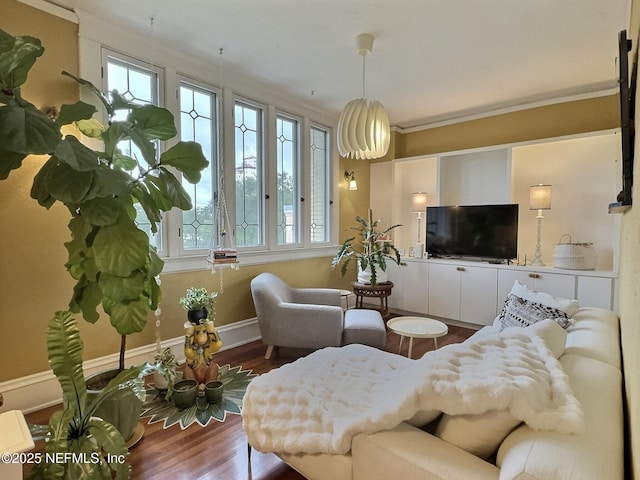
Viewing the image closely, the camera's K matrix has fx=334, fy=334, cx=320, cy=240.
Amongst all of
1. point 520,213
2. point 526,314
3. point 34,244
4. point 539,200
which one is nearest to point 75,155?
point 34,244

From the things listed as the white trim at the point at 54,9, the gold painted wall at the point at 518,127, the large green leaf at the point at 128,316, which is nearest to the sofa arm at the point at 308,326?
the large green leaf at the point at 128,316

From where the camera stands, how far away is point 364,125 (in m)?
2.50

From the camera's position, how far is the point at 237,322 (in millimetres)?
3414

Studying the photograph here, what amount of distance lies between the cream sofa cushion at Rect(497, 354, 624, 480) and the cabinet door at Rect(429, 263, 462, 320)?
2.90 metres

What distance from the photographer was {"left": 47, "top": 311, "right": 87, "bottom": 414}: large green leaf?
1372mm

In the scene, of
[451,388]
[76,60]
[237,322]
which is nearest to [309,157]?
[237,322]

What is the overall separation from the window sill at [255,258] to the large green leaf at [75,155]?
164cm

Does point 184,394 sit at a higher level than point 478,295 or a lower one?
lower

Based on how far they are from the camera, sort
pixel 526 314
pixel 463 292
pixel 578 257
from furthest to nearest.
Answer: pixel 463 292 < pixel 578 257 < pixel 526 314

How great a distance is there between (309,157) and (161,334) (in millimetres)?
2543

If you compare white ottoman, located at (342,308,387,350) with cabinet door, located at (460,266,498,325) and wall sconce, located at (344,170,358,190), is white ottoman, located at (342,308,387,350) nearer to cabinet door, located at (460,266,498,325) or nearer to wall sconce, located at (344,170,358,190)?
cabinet door, located at (460,266,498,325)

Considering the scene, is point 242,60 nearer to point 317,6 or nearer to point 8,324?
point 317,6

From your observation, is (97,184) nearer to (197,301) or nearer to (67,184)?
(67,184)

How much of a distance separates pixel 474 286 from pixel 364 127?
239cm
